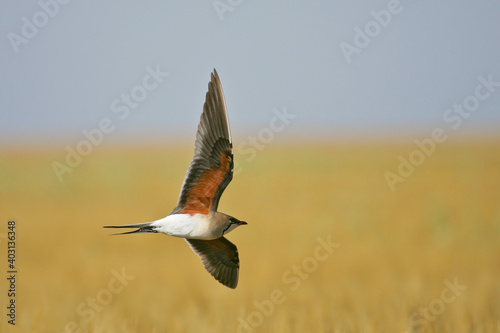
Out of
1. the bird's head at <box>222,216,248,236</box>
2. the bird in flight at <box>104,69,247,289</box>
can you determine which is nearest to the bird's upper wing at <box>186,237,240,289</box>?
the bird in flight at <box>104,69,247,289</box>

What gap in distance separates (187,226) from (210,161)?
0.57m

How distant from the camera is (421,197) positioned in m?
14.7

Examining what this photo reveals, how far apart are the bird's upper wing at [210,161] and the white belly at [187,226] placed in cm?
16

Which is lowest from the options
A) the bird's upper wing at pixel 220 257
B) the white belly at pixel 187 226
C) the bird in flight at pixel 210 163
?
the bird's upper wing at pixel 220 257

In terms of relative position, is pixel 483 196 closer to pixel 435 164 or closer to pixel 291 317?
pixel 435 164

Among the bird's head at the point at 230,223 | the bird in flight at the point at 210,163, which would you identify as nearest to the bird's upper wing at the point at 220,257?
the bird in flight at the point at 210,163

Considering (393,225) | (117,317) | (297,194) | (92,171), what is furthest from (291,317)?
(92,171)

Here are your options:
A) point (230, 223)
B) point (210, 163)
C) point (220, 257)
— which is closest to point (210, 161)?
point (210, 163)

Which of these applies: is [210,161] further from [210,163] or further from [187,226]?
[187,226]

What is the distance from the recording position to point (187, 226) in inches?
140

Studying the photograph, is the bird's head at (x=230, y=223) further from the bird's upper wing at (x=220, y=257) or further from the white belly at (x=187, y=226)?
the bird's upper wing at (x=220, y=257)

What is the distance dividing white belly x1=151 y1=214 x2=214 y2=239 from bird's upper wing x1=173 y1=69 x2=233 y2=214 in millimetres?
159

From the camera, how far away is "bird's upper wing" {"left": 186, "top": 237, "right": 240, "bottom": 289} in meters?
4.54

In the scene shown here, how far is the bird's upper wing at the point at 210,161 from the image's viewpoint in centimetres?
384
